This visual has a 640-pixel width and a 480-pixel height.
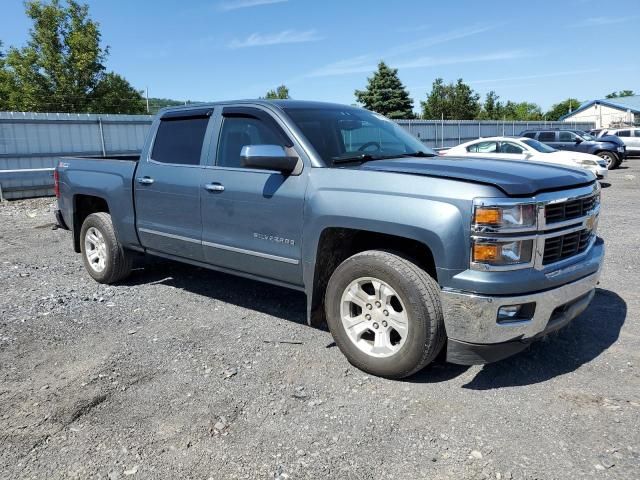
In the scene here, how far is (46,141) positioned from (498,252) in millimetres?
16256

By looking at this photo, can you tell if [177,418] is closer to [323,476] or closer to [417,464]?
[323,476]

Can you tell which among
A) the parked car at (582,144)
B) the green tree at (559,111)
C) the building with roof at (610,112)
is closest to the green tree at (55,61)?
the parked car at (582,144)

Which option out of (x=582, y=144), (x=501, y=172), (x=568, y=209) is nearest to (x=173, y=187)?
(x=501, y=172)

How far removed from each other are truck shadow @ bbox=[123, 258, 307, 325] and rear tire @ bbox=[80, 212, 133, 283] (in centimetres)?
26

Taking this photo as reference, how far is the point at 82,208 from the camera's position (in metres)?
6.33

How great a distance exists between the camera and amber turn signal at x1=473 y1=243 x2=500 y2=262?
9.92 ft

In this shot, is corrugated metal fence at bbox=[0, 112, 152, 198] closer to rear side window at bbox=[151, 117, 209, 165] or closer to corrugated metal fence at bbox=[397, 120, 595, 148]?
rear side window at bbox=[151, 117, 209, 165]

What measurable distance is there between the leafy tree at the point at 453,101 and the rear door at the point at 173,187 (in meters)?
50.0

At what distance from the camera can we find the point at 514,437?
288cm

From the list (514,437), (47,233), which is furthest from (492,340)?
(47,233)

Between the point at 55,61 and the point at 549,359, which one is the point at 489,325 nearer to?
the point at 549,359

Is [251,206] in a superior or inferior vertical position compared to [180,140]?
inferior

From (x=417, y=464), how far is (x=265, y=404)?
3.43ft

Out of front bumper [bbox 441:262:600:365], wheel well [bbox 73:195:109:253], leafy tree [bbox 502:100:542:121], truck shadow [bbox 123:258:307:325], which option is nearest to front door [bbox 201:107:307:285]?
truck shadow [bbox 123:258:307:325]
